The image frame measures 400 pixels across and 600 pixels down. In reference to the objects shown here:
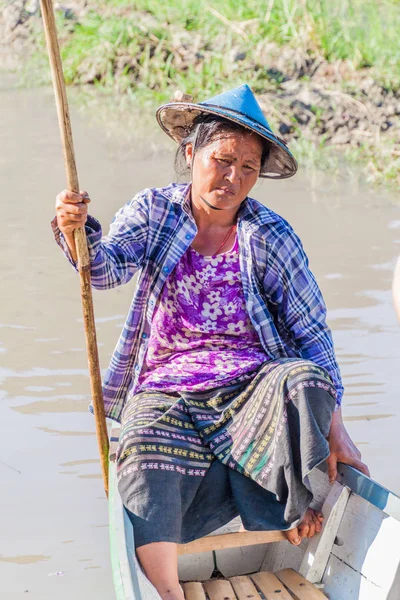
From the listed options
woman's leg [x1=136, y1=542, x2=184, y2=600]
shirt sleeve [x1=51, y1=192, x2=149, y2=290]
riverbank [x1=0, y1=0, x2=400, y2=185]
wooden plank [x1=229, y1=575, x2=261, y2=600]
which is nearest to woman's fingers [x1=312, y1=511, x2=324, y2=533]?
wooden plank [x1=229, y1=575, x2=261, y2=600]

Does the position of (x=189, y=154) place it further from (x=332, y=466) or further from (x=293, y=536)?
(x=293, y=536)

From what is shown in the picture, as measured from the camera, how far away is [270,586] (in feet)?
8.84

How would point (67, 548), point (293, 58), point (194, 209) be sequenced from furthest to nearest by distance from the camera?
point (293, 58)
point (67, 548)
point (194, 209)

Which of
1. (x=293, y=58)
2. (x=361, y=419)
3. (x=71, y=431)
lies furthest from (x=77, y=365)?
(x=293, y=58)

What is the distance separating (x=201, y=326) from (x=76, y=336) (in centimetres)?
204

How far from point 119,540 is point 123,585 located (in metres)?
0.13

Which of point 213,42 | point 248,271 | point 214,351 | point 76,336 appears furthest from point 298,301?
point 213,42

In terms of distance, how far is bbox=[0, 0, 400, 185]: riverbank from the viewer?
7848 mm

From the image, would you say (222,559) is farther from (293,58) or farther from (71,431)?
(293,58)

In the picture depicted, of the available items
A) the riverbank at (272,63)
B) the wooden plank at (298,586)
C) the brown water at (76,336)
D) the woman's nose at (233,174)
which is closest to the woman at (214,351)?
the woman's nose at (233,174)

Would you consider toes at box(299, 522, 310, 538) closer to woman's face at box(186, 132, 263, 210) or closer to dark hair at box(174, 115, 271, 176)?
woman's face at box(186, 132, 263, 210)

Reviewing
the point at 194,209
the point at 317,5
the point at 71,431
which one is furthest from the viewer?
the point at 317,5

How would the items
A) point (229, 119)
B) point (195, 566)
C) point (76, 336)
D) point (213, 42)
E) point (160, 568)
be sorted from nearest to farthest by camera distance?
point (160, 568), point (229, 119), point (195, 566), point (76, 336), point (213, 42)

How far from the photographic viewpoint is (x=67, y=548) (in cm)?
316
